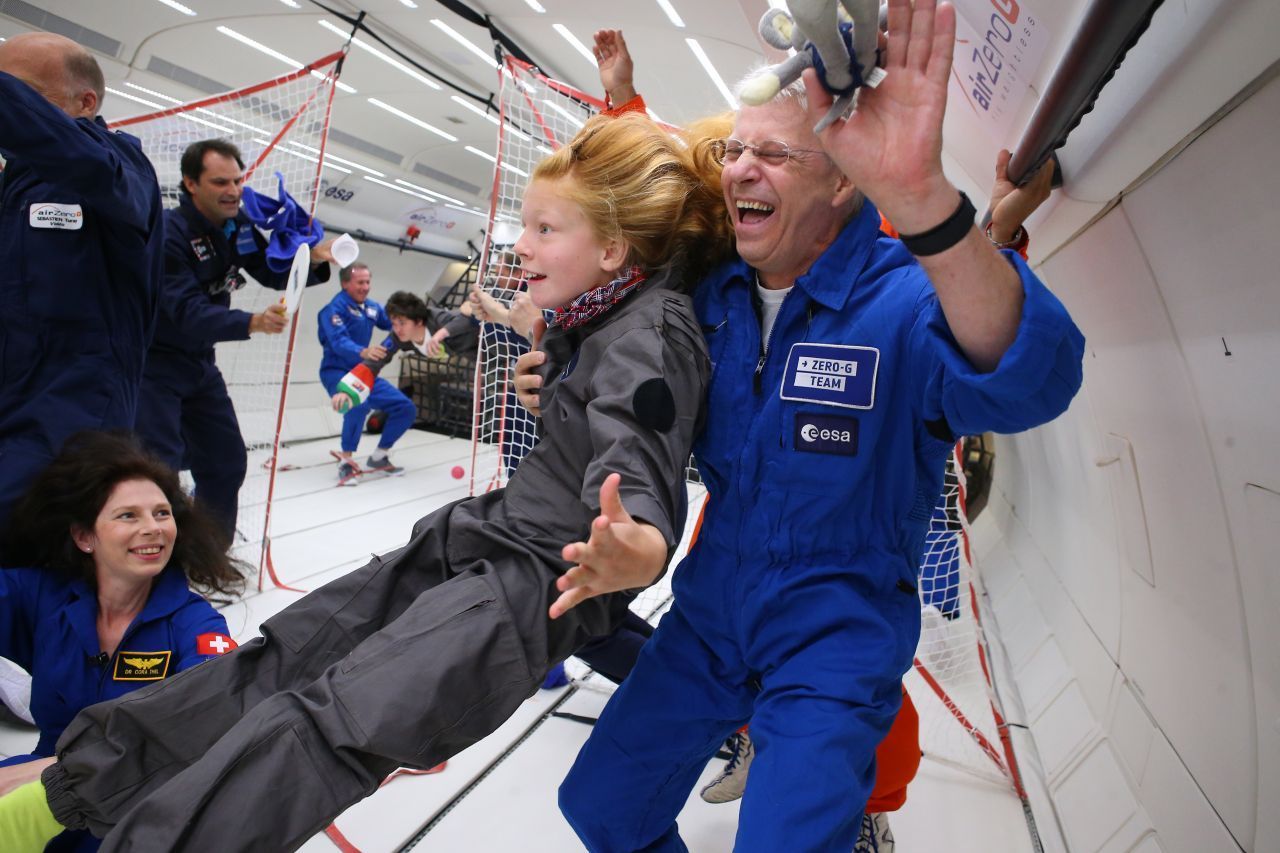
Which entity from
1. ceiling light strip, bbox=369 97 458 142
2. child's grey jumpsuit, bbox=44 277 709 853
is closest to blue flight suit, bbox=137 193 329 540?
child's grey jumpsuit, bbox=44 277 709 853

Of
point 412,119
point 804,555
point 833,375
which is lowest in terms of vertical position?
point 804,555

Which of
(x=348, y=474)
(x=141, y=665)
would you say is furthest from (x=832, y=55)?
(x=348, y=474)

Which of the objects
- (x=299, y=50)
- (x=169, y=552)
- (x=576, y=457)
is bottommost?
(x=169, y=552)

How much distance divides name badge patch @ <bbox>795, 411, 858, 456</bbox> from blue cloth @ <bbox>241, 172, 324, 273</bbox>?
2992mm

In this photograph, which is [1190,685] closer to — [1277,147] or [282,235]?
[1277,147]

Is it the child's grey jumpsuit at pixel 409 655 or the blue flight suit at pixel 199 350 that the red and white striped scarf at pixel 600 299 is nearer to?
the child's grey jumpsuit at pixel 409 655

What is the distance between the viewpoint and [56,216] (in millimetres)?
2301

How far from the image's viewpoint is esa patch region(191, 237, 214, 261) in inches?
134

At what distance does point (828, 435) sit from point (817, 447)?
0.03m

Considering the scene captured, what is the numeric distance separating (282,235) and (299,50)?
4450 millimetres

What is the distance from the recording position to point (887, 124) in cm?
93

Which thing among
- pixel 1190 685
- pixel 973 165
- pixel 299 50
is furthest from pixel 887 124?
pixel 299 50

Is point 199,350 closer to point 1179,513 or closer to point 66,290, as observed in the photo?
point 66,290

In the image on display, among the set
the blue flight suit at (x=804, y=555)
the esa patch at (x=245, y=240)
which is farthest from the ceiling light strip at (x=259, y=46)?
the blue flight suit at (x=804, y=555)
